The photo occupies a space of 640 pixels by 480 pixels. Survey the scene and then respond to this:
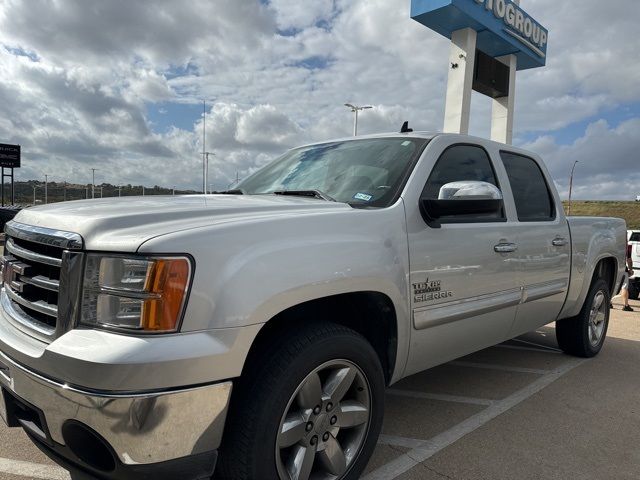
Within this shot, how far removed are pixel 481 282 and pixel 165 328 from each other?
208cm

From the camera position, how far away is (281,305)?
2021 mm

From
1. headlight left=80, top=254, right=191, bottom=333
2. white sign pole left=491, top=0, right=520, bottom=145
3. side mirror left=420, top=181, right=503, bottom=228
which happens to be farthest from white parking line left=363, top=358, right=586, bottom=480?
white sign pole left=491, top=0, right=520, bottom=145

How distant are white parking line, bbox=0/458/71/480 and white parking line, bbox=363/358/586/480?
160 cm

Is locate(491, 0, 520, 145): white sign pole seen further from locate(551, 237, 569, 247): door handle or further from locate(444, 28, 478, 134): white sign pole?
locate(551, 237, 569, 247): door handle

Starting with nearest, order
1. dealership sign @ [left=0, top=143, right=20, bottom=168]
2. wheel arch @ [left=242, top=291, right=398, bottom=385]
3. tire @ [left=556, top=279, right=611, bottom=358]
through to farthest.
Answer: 1. wheel arch @ [left=242, top=291, right=398, bottom=385]
2. tire @ [left=556, top=279, right=611, bottom=358]
3. dealership sign @ [left=0, top=143, right=20, bottom=168]

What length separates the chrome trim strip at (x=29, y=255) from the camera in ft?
6.54

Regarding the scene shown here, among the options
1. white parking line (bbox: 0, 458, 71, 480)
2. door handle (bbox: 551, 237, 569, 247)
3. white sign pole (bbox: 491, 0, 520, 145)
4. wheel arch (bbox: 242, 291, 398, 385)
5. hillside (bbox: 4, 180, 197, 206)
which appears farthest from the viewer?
hillside (bbox: 4, 180, 197, 206)

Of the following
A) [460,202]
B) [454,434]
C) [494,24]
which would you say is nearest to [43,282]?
[460,202]

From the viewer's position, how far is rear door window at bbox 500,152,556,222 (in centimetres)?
387

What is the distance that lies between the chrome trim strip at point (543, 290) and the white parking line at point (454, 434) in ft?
2.59

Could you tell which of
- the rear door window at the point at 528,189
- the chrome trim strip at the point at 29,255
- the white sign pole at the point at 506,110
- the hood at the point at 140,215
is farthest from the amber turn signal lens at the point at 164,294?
the white sign pole at the point at 506,110

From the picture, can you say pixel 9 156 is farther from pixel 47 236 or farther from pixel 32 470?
pixel 47 236

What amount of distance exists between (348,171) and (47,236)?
1.78m

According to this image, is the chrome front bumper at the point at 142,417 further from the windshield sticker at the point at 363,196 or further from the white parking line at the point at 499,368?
the white parking line at the point at 499,368
